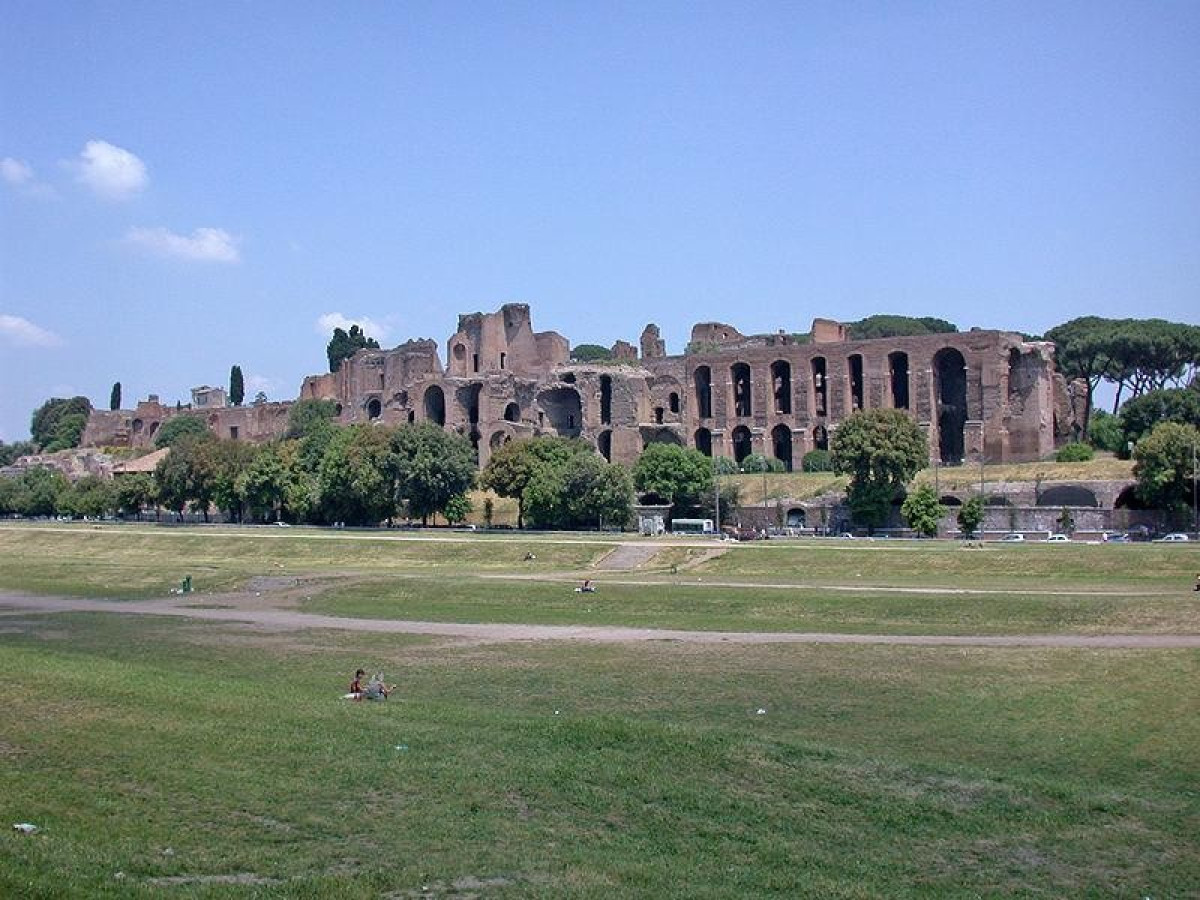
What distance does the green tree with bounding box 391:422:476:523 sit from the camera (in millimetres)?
63969

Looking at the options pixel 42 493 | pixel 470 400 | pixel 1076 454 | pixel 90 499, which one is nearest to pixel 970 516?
pixel 1076 454

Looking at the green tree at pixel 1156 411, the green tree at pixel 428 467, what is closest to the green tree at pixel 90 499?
the green tree at pixel 428 467

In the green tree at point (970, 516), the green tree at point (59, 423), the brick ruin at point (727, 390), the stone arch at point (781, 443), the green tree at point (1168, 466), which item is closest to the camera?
the green tree at point (1168, 466)

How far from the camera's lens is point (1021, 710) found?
17031 millimetres

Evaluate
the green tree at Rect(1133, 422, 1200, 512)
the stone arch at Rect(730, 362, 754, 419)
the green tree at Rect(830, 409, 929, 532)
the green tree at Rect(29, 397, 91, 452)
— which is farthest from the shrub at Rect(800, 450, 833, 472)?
the green tree at Rect(29, 397, 91, 452)

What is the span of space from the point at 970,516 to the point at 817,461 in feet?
75.1

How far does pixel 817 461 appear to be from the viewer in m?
74.5

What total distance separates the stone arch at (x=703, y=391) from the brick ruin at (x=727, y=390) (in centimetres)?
9

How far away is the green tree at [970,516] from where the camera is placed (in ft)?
170

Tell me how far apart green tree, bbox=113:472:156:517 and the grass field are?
6004cm

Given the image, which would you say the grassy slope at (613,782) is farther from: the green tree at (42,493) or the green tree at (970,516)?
the green tree at (42,493)

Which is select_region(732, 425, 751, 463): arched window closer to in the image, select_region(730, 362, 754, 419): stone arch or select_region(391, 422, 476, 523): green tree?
select_region(730, 362, 754, 419): stone arch

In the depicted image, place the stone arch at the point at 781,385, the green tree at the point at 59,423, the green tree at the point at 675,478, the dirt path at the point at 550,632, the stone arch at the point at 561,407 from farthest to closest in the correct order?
the green tree at the point at 59,423 < the stone arch at the point at 561,407 < the stone arch at the point at 781,385 < the green tree at the point at 675,478 < the dirt path at the point at 550,632

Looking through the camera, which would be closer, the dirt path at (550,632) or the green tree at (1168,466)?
the dirt path at (550,632)
